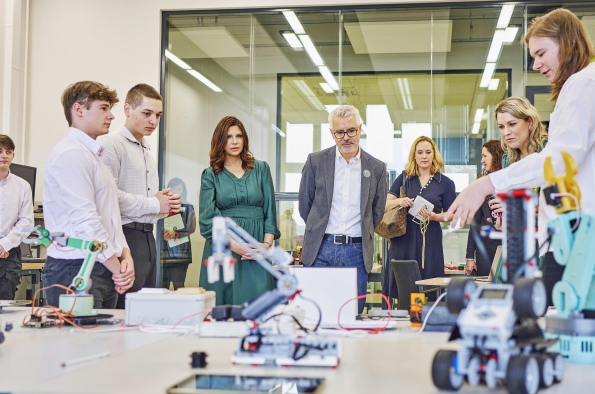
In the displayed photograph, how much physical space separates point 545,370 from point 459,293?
0.61ft

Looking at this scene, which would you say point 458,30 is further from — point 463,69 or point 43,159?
point 43,159

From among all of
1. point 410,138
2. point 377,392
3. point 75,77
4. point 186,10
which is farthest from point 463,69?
point 377,392

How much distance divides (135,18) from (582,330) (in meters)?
5.45

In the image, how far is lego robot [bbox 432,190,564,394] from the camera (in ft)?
3.47

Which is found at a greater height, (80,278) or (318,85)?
(318,85)

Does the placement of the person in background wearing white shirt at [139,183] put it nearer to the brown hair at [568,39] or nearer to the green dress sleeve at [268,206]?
the green dress sleeve at [268,206]

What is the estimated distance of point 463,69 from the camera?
240 inches

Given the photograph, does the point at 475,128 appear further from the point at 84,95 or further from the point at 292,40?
the point at 84,95

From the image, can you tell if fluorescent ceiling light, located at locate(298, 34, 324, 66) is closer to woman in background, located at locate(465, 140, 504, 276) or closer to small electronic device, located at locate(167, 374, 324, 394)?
woman in background, located at locate(465, 140, 504, 276)

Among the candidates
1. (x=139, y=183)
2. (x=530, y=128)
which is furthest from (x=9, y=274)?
(x=530, y=128)

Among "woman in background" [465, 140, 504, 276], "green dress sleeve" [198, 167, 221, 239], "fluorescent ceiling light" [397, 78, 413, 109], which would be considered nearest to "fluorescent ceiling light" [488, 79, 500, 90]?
"fluorescent ceiling light" [397, 78, 413, 109]

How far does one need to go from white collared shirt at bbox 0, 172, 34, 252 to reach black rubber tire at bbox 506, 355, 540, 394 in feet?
13.6

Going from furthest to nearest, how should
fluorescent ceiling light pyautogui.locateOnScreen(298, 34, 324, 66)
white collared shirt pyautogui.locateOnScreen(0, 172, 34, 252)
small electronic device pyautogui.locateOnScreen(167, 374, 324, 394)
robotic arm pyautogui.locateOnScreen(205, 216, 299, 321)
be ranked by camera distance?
fluorescent ceiling light pyautogui.locateOnScreen(298, 34, 324, 66) < white collared shirt pyautogui.locateOnScreen(0, 172, 34, 252) < robotic arm pyautogui.locateOnScreen(205, 216, 299, 321) < small electronic device pyautogui.locateOnScreen(167, 374, 324, 394)

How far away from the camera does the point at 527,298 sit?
1068 mm
